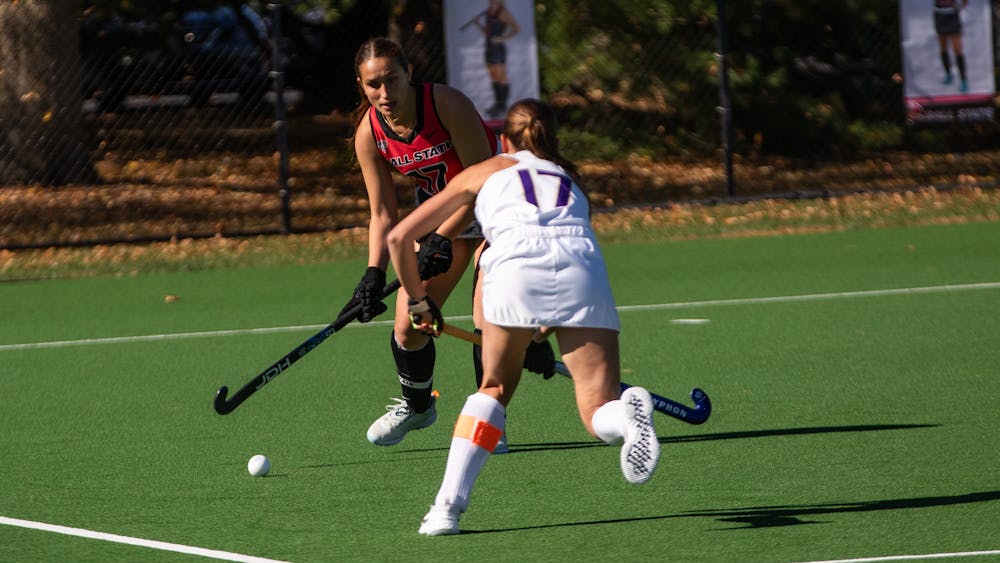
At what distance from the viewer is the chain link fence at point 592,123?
1638 cm

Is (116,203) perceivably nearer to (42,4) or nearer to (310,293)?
(42,4)

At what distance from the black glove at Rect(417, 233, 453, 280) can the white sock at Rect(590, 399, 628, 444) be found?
1100 millimetres

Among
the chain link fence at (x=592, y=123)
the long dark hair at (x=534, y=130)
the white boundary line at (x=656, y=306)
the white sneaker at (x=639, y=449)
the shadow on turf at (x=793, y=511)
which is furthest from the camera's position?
the chain link fence at (x=592, y=123)

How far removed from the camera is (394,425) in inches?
269

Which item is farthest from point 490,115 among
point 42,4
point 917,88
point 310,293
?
point 42,4

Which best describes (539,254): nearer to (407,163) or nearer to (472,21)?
(407,163)

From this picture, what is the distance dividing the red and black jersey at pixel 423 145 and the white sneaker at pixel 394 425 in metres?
1.06

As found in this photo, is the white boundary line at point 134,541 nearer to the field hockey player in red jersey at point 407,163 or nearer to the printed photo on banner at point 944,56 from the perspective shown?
the field hockey player in red jersey at point 407,163

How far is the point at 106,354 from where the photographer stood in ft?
31.7

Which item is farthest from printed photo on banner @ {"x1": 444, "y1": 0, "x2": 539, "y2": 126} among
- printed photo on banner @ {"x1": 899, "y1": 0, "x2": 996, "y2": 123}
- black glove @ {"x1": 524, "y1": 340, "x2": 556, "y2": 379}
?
black glove @ {"x1": 524, "y1": 340, "x2": 556, "y2": 379}

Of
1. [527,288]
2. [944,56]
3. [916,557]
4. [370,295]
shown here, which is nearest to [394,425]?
[370,295]

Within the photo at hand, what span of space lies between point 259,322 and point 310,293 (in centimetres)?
131

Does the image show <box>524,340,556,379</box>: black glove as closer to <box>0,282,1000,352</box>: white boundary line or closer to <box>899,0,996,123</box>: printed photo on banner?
<box>0,282,1000,352</box>: white boundary line

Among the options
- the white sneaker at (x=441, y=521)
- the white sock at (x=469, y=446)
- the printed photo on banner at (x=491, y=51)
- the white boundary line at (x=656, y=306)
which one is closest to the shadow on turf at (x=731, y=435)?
the white sneaker at (x=441, y=521)
